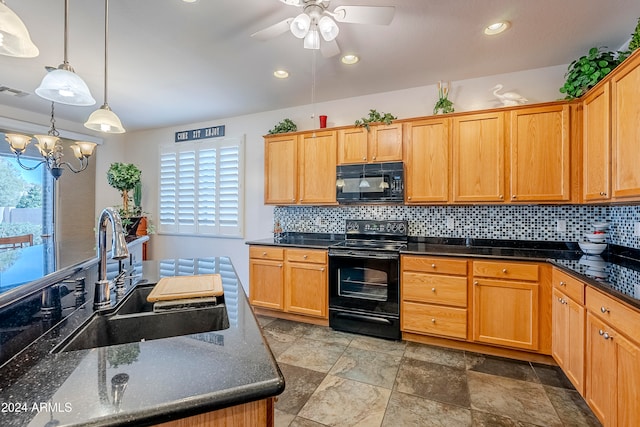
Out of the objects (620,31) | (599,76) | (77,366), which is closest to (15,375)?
(77,366)

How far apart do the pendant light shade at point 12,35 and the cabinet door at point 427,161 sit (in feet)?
9.41

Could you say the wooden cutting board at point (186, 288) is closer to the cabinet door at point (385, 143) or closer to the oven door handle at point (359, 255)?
the oven door handle at point (359, 255)

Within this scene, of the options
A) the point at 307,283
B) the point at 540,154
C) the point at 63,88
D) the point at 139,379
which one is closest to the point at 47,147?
the point at 63,88

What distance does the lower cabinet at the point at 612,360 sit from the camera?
137 cm

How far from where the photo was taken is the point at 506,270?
8.17 feet

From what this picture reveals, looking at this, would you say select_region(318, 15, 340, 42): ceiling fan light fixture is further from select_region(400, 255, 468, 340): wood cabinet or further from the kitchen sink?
select_region(400, 255, 468, 340): wood cabinet

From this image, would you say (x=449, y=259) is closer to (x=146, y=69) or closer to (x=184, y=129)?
(x=146, y=69)

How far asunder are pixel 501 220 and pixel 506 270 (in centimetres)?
74

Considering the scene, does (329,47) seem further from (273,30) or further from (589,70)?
(589,70)

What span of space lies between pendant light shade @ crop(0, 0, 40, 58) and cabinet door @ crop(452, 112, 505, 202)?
10.1 ft

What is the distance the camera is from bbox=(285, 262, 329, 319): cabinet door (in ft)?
10.5

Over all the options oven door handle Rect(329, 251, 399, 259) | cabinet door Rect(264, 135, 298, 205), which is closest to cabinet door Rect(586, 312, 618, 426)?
oven door handle Rect(329, 251, 399, 259)

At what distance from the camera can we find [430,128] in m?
3.02

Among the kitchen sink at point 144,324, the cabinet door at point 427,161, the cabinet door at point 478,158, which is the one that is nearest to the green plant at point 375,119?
the cabinet door at point 427,161
